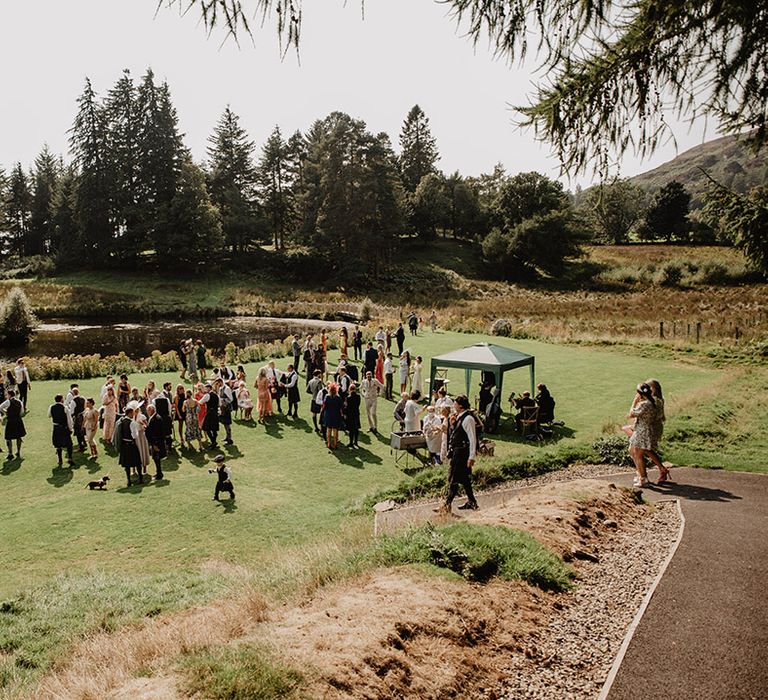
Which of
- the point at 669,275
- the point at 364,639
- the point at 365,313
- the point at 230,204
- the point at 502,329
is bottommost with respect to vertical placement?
the point at 364,639

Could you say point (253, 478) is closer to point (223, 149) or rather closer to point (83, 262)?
point (83, 262)

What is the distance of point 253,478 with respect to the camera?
13.2m

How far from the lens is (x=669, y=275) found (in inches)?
2397

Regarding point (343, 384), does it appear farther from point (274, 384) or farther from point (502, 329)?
point (502, 329)

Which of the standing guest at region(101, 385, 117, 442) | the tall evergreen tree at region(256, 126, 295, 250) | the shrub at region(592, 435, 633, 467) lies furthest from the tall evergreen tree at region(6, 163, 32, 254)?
the shrub at region(592, 435, 633, 467)

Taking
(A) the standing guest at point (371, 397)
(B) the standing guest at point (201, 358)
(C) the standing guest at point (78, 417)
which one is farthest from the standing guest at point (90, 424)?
(B) the standing guest at point (201, 358)

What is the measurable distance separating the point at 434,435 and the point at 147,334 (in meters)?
32.6

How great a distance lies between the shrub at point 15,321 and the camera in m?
34.2

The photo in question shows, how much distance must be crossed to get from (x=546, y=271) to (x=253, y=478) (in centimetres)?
6716

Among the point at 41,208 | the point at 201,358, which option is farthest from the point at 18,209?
the point at 201,358

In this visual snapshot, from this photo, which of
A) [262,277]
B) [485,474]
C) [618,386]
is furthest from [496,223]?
[485,474]

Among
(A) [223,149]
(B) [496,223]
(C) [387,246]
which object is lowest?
(C) [387,246]

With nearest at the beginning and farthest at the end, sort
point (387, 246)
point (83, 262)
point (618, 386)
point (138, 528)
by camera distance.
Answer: point (138, 528) < point (618, 386) < point (83, 262) < point (387, 246)

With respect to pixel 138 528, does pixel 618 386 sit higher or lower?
higher
